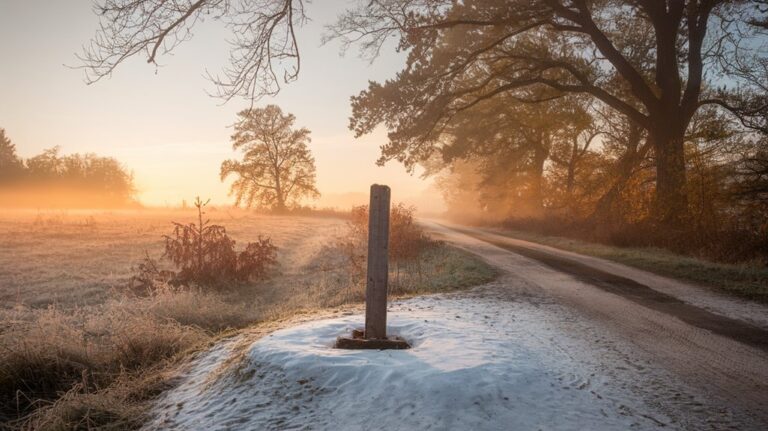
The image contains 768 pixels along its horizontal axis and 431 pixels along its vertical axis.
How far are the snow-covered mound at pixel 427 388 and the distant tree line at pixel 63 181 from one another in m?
51.3

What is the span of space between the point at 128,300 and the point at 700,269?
12.9m

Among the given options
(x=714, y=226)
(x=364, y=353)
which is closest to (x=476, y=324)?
(x=364, y=353)

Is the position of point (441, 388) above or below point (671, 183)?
below

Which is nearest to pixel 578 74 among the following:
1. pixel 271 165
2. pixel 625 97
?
pixel 625 97

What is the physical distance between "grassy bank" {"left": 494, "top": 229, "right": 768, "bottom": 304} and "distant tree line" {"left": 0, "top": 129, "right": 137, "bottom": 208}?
52.5 metres

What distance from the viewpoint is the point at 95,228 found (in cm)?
2233

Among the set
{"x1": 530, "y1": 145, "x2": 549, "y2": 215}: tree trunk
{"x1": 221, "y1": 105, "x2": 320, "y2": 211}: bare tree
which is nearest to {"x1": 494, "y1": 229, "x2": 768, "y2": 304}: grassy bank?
{"x1": 530, "y1": 145, "x2": 549, "y2": 215}: tree trunk

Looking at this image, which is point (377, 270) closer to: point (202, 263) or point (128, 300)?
point (128, 300)

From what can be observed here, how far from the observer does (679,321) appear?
5695mm

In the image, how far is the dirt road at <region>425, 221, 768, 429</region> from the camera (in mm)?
3707

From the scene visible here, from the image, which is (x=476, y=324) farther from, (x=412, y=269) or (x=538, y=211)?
(x=538, y=211)

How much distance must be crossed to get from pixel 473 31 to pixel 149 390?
1502 cm

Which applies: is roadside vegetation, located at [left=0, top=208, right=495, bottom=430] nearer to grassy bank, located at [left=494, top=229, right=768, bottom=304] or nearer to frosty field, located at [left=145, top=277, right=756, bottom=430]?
frosty field, located at [left=145, top=277, right=756, bottom=430]

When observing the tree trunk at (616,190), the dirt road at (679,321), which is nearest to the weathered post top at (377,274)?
the dirt road at (679,321)
